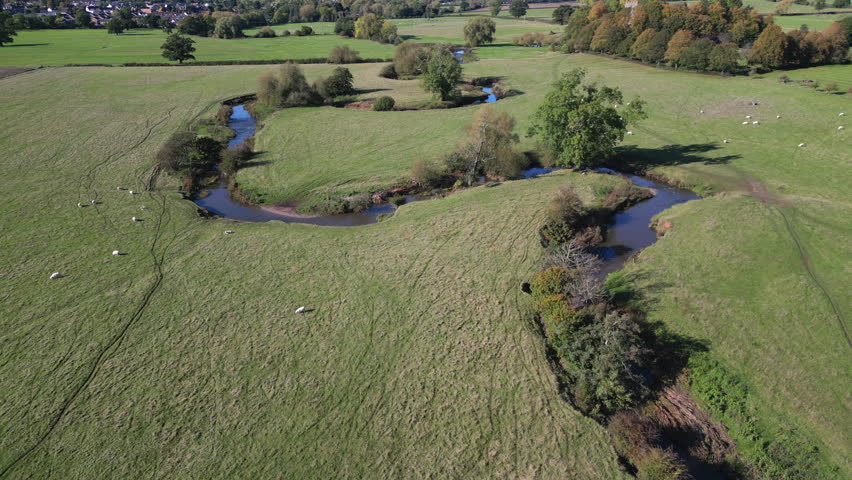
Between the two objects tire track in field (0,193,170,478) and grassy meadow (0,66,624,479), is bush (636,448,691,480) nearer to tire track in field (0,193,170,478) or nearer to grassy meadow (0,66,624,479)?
grassy meadow (0,66,624,479)

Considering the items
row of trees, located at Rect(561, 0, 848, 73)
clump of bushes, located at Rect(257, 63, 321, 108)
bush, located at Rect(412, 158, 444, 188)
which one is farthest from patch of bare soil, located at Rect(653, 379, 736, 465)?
row of trees, located at Rect(561, 0, 848, 73)

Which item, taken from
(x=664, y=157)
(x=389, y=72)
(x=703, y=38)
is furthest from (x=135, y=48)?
(x=703, y=38)

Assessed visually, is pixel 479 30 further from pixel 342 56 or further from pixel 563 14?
pixel 563 14

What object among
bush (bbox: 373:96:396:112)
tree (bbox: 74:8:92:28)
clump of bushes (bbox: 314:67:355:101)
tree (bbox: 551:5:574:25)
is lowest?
bush (bbox: 373:96:396:112)

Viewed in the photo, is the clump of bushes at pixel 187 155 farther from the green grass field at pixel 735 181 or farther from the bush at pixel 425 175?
the bush at pixel 425 175

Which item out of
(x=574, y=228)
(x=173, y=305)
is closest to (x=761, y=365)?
(x=574, y=228)

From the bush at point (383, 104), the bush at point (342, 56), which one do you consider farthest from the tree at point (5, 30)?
the bush at point (383, 104)
